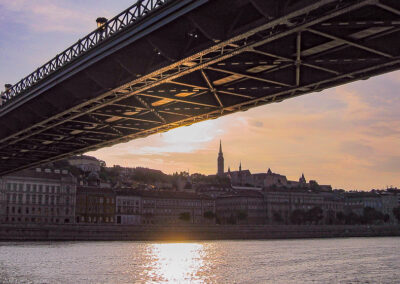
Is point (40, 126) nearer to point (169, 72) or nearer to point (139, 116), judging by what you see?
point (139, 116)

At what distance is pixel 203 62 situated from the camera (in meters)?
16.8

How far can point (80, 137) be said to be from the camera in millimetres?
32781

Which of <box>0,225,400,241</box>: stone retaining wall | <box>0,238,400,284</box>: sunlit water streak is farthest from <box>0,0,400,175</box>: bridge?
<box>0,225,400,241</box>: stone retaining wall

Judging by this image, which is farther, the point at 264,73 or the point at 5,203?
the point at 5,203

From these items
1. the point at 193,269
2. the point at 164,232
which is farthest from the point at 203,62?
the point at 164,232

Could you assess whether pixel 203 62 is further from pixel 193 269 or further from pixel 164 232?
pixel 164 232

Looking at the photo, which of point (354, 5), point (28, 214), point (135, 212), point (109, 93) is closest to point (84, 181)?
point (135, 212)

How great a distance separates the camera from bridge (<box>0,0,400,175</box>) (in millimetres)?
14062

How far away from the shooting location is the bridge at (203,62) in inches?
554

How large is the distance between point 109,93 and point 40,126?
351 inches

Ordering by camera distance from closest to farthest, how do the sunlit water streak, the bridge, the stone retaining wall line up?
the bridge, the sunlit water streak, the stone retaining wall

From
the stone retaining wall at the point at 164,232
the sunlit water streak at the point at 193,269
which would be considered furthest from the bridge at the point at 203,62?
the stone retaining wall at the point at 164,232

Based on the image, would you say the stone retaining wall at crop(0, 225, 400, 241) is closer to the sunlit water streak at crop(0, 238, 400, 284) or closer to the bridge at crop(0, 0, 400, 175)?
the sunlit water streak at crop(0, 238, 400, 284)

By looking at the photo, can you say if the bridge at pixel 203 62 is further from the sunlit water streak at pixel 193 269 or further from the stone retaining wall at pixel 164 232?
the stone retaining wall at pixel 164 232
